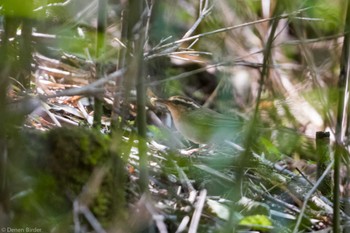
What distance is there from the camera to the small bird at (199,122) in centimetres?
279

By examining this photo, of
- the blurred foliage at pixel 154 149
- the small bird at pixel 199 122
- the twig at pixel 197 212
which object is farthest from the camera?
the small bird at pixel 199 122

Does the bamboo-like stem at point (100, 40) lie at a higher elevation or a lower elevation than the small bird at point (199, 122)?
higher

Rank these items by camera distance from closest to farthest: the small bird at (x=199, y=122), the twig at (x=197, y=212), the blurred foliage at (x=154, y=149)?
1. the blurred foliage at (x=154, y=149)
2. the twig at (x=197, y=212)
3. the small bird at (x=199, y=122)

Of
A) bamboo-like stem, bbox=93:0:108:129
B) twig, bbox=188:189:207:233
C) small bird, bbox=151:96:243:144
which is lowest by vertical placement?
twig, bbox=188:189:207:233

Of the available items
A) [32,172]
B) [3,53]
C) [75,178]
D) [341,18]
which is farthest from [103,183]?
[341,18]

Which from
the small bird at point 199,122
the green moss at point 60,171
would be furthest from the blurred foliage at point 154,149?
the small bird at point 199,122

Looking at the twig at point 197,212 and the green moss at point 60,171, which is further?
the twig at point 197,212

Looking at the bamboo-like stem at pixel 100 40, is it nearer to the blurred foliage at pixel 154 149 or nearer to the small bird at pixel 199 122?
the blurred foliage at pixel 154 149

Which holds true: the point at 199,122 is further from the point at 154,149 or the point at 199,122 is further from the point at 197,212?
the point at 197,212

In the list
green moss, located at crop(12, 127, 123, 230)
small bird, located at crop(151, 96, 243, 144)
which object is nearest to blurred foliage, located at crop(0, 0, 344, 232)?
green moss, located at crop(12, 127, 123, 230)

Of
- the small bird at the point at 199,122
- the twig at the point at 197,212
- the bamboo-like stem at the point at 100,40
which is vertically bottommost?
the twig at the point at 197,212

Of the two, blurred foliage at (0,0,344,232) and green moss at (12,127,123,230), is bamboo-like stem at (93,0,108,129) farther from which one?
green moss at (12,127,123,230)

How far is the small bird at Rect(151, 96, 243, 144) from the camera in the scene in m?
2.79

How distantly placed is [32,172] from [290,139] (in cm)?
94
